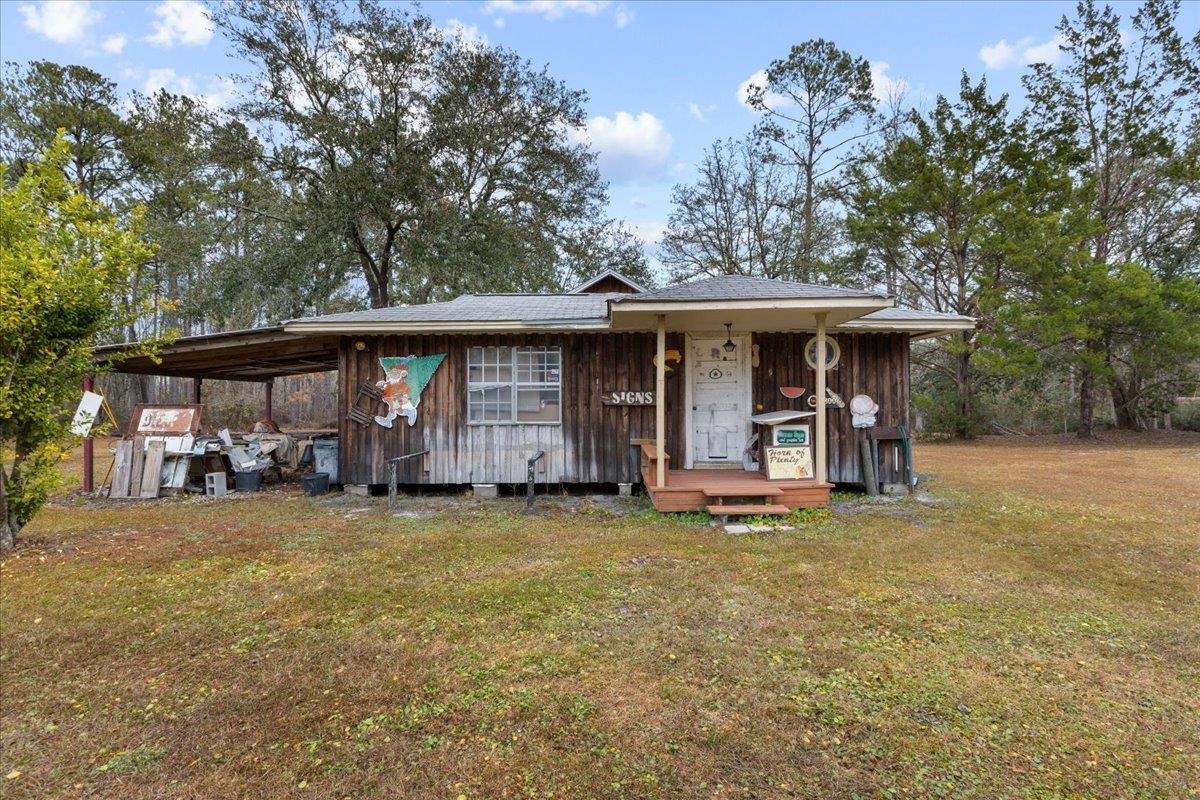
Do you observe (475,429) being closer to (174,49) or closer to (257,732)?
(257,732)

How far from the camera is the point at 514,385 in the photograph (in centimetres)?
775

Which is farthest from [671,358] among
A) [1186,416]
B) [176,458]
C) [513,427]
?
[1186,416]

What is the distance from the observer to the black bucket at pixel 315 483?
7844 millimetres

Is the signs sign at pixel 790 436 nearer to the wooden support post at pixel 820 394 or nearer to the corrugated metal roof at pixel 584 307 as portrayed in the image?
the wooden support post at pixel 820 394

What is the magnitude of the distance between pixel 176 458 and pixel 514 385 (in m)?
5.30

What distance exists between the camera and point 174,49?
10.7 m

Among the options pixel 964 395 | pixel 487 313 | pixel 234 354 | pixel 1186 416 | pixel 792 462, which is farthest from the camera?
pixel 1186 416

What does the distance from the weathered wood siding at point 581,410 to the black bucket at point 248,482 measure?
6.32 ft

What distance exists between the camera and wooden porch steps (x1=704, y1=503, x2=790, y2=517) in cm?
596

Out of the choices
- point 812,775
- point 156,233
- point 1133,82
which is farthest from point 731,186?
point 812,775

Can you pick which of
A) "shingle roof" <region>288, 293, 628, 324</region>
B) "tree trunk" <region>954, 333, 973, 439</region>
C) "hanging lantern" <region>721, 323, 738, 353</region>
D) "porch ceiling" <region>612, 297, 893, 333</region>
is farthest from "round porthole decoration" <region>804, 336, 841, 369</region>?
"tree trunk" <region>954, 333, 973, 439</region>

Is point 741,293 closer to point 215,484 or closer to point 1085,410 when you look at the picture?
point 215,484

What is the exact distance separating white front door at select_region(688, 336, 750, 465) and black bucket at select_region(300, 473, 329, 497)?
17.6ft

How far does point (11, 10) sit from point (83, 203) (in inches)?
263
